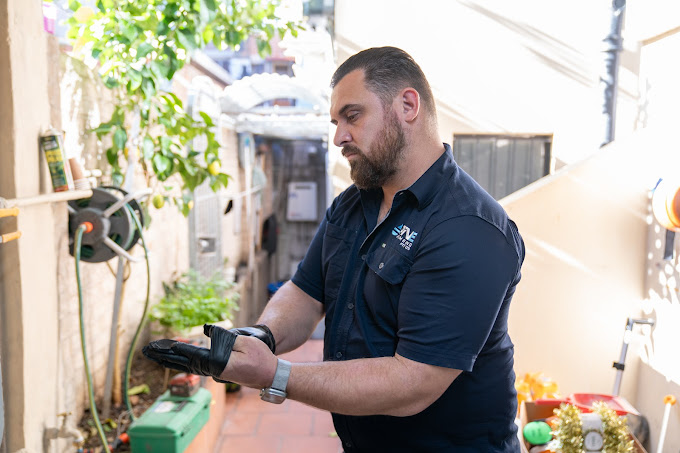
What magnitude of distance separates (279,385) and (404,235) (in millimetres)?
468

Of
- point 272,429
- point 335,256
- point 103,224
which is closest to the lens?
point 335,256

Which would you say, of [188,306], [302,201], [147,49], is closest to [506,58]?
[147,49]

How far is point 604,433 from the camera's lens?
255 centimetres

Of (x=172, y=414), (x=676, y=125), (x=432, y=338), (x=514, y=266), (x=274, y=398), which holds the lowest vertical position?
(x=172, y=414)

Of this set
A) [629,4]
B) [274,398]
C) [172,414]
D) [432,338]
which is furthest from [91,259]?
[629,4]

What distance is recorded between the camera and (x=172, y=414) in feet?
10.3

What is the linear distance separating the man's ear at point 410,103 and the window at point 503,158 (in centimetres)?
304

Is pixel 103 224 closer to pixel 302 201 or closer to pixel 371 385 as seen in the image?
pixel 371 385

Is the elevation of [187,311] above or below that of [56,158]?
below

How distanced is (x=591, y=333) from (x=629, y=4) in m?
2.21

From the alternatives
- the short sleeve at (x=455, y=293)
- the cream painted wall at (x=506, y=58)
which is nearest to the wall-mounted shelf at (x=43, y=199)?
the short sleeve at (x=455, y=293)

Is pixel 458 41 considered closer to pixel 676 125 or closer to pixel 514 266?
pixel 676 125

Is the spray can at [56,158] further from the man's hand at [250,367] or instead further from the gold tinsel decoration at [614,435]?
the gold tinsel decoration at [614,435]

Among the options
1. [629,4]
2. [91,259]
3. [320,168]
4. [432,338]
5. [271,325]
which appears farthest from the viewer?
[320,168]
